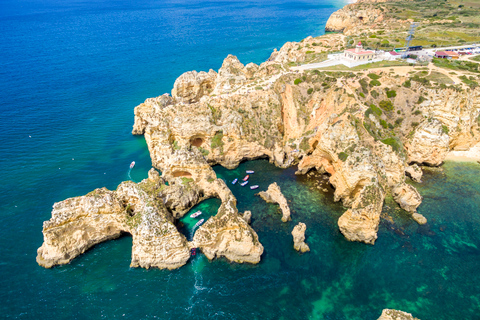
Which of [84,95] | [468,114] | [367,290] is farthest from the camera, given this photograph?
[84,95]

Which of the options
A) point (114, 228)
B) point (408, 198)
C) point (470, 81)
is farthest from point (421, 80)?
point (114, 228)

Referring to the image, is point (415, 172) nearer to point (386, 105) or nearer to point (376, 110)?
point (376, 110)

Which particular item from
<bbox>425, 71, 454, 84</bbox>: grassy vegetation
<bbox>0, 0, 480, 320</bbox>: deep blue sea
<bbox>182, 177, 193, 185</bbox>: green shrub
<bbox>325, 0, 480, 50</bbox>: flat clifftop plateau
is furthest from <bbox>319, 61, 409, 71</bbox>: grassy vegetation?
<bbox>182, 177, 193, 185</bbox>: green shrub

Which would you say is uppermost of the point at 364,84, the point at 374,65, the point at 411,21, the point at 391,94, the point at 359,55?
the point at 411,21

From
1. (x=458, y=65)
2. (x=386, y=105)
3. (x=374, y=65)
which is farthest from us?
(x=374, y=65)

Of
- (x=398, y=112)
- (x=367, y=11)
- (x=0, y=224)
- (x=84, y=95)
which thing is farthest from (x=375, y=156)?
(x=367, y=11)

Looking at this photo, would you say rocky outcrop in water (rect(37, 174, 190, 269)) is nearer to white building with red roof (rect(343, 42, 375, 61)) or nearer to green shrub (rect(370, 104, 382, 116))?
green shrub (rect(370, 104, 382, 116))

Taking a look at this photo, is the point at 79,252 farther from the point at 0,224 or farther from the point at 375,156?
the point at 375,156
